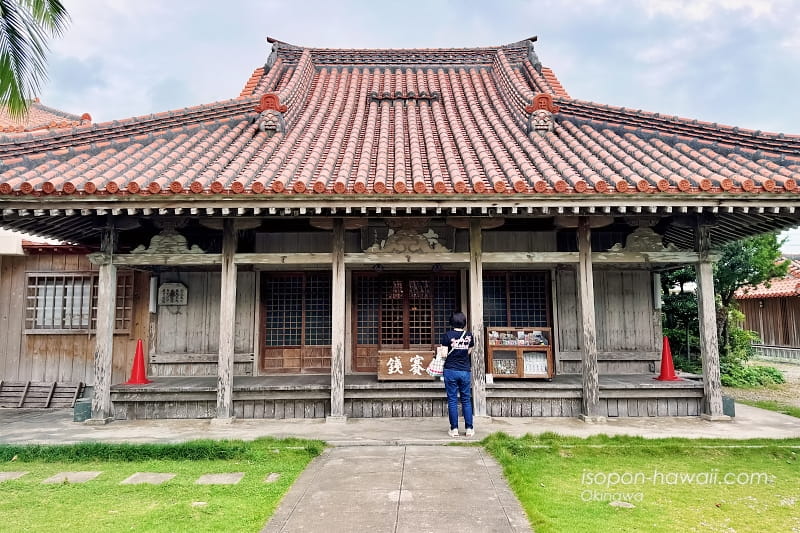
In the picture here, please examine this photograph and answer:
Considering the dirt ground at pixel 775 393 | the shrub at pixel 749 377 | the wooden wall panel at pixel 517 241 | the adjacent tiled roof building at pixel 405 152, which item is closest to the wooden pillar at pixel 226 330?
the adjacent tiled roof building at pixel 405 152

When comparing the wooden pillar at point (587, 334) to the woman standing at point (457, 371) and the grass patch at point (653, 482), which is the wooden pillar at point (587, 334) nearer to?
the grass patch at point (653, 482)

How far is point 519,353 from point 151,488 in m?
5.88

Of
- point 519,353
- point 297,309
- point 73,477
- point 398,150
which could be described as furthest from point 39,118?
point 519,353

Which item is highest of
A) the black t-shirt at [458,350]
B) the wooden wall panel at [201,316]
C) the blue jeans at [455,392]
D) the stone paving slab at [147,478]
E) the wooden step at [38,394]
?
the wooden wall panel at [201,316]

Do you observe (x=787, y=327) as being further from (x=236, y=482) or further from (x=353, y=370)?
(x=236, y=482)

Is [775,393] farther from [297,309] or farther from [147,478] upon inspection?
[147,478]

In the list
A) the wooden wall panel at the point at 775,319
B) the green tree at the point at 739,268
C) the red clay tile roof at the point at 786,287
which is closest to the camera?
the green tree at the point at 739,268

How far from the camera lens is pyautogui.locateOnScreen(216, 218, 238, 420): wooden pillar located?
24.7ft

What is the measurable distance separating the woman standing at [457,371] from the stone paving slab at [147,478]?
11.2 ft

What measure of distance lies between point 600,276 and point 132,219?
8.63 meters

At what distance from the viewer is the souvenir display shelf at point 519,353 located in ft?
27.8

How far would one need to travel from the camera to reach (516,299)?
32.5 ft

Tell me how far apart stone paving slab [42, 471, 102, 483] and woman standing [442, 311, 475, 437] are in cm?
419

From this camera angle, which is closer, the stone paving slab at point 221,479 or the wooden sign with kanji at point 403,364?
Result: the stone paving slab at point 221,479
